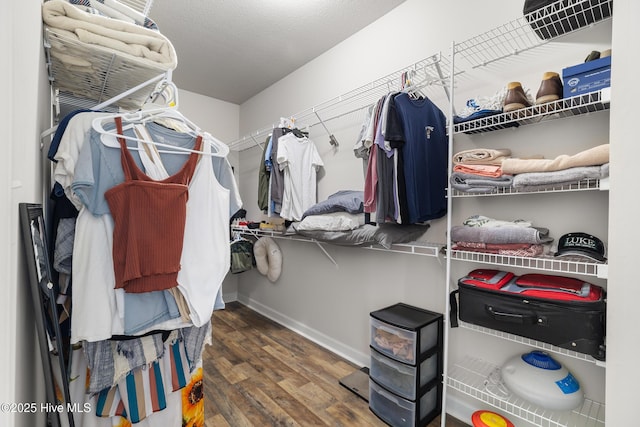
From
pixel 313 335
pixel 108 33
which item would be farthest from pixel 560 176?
pixel 313 335

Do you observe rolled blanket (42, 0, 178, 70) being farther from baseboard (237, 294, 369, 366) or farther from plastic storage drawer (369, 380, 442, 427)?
baseboard (237, 294, 369, 366)

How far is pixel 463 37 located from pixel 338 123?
3.45 ft

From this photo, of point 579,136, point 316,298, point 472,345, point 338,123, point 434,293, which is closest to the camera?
point 579,136

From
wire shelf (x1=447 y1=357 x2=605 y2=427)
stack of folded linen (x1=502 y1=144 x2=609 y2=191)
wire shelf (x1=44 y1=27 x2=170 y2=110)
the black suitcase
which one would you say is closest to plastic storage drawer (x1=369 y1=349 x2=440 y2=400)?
wire shelf (x1=447 y1=357 x2=605 y2=427)

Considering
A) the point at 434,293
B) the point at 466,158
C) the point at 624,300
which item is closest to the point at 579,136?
the point at 466,158

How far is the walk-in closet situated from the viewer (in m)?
0.92

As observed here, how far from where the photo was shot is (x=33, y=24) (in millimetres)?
863

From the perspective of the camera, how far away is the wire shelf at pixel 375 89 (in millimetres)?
1678

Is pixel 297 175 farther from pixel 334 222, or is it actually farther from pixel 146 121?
pixel 146 121

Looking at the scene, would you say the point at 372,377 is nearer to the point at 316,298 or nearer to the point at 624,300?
the point at 316,298

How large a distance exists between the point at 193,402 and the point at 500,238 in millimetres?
1496

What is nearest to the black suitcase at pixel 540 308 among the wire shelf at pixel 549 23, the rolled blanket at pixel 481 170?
the rolled blanket at pixel 481 170

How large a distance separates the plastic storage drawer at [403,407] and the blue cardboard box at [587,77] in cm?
157

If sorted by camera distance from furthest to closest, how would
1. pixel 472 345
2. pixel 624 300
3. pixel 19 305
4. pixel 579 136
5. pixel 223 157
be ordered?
1. pixel 472 345
2. pixel 579 136
3. pixel 223 157
4. pixel 624 300
5. pixel 19 305
